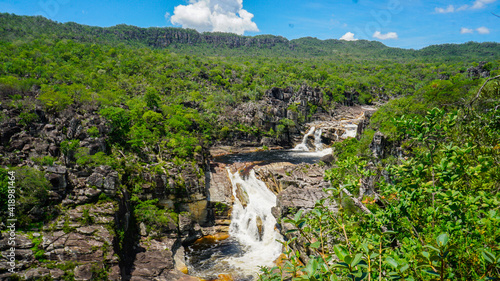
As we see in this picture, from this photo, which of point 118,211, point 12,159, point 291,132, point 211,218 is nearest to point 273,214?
point 211,218

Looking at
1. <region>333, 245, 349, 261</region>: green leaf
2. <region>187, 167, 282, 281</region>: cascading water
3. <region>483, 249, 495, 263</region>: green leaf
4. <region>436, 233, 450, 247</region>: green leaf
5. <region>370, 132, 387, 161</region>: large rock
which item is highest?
<region>436, 233, 450, 247</region>: green leaf

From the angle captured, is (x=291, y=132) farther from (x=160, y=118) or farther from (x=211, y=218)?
(x=211, y=218)

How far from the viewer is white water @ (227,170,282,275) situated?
68.4 feet

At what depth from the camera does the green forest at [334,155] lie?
320 cm

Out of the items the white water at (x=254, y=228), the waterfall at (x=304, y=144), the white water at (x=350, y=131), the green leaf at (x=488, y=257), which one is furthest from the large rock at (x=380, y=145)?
the white water at (x=350, y=131)

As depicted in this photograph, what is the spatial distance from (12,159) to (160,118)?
22.0m

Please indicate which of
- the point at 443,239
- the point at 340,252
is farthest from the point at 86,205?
the point at 443,239

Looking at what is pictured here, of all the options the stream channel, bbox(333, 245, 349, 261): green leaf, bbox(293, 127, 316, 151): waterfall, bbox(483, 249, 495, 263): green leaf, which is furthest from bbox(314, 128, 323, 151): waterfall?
bbox(483, 249, 495, 263): green leaf

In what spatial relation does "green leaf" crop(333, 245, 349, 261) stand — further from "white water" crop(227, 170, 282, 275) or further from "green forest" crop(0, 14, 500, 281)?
"white water" crop(227, 170, 282, 275)

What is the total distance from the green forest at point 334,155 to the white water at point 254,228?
2.40 meters

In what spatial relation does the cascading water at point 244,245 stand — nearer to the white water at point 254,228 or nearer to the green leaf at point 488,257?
the white water at point 254,228

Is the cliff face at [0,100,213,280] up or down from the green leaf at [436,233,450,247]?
down

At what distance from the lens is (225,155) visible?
49.4 meters

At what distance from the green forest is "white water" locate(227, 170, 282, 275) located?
2.40 metres
